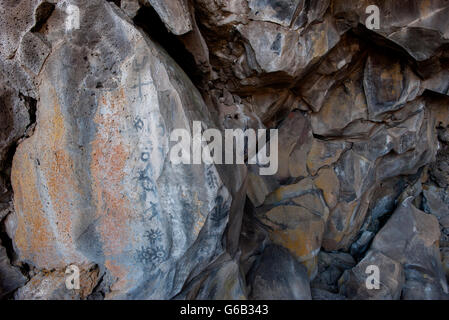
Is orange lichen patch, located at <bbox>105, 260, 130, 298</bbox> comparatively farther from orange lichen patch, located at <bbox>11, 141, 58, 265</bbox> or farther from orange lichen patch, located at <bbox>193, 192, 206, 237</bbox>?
orange lichen patch, located at <bbox>193, 192, 206, 237</bbox>

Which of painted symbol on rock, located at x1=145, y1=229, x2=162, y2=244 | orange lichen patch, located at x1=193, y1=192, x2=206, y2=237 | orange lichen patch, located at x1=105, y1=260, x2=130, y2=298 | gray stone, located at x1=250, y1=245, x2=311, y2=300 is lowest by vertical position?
gray stone, located at x1=250, y1=245, x2=311, y2=300

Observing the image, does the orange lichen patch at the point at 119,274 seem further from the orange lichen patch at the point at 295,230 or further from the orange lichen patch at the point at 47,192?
the orange lichen patch at the point at 295,230

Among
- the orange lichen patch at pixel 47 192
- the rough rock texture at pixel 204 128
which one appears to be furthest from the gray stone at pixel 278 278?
the orange lichen patch at pixel 47 192

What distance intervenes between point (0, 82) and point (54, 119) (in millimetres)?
423

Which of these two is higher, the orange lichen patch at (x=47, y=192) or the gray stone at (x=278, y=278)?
the orange lichen patch at (x=47, y=192)

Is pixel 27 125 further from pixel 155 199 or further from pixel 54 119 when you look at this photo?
pixel 155 199

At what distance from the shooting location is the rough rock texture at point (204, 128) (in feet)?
5.74

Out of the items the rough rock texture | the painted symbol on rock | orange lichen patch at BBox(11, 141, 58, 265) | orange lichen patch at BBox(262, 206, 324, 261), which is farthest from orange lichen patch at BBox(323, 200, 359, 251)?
orange lichen patch at BBox(11, 141, 58, 265)

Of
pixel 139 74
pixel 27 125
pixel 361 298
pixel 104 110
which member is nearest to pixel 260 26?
pixel 139 74

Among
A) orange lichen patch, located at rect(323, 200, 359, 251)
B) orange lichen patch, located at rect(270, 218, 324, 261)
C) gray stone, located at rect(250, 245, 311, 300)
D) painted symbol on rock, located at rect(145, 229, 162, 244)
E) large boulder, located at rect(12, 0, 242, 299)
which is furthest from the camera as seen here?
orange lichen patch, located at rect(323, 200, 359, 251)

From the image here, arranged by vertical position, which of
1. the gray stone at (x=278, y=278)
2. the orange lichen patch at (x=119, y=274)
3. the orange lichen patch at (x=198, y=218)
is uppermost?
the orange lichen patch at (x=198, y=218)

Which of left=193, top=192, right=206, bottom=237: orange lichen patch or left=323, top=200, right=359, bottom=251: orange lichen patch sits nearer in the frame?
left=193, top=192, right=206, bottom=237: orange lichen patch

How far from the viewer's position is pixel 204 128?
6.20 ft

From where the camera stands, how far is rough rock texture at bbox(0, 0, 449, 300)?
1.75 metres
